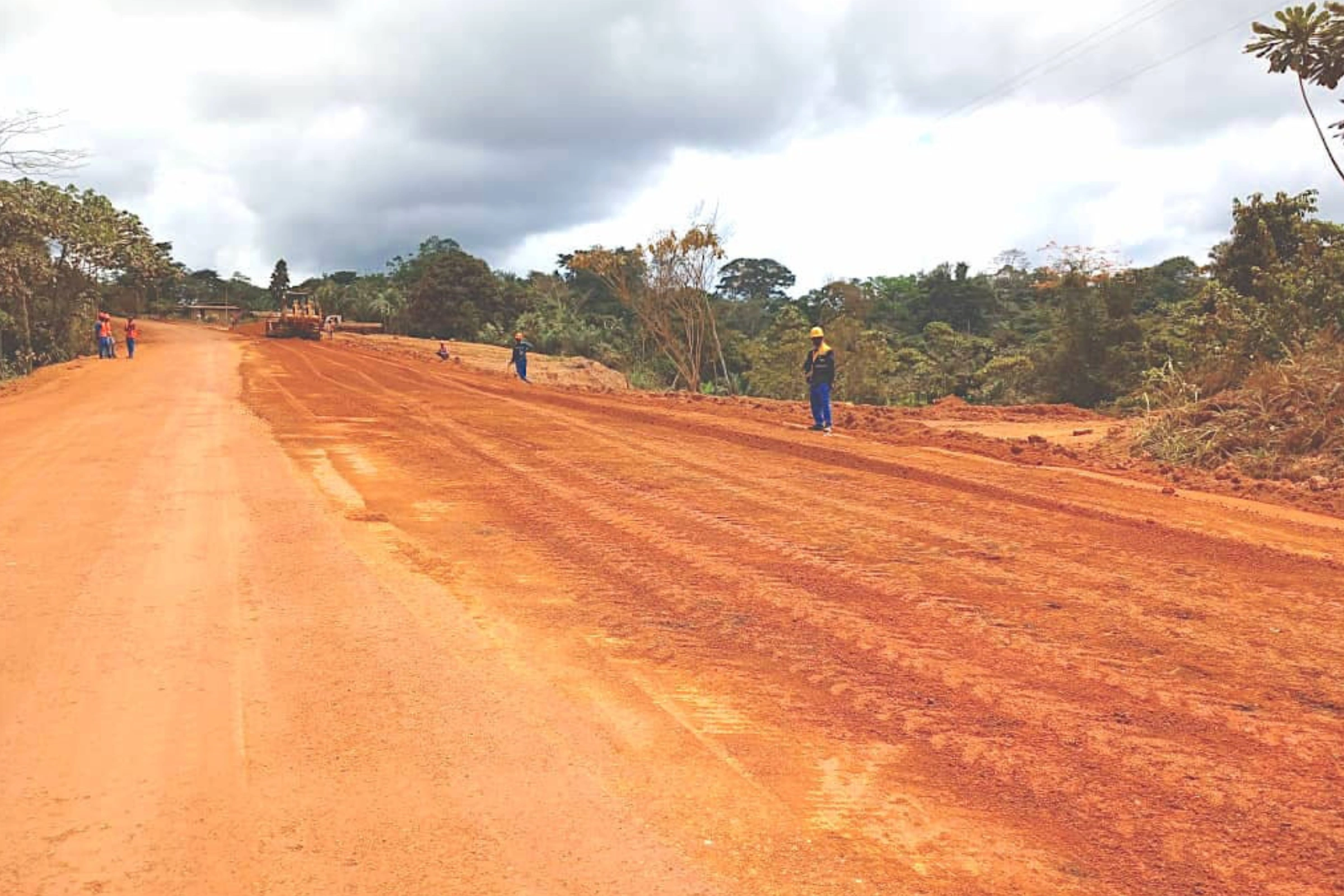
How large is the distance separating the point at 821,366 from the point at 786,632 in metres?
9.64

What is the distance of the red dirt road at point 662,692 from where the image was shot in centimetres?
298

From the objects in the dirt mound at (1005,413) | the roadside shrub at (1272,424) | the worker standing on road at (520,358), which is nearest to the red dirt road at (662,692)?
the roadside shrub at (1272,424)

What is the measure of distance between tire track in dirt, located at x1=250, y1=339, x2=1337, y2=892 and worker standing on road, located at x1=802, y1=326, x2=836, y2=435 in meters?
5.32

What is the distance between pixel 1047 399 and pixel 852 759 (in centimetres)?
2813

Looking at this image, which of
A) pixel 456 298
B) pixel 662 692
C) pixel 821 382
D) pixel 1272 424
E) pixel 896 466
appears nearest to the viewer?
pixel 662 692

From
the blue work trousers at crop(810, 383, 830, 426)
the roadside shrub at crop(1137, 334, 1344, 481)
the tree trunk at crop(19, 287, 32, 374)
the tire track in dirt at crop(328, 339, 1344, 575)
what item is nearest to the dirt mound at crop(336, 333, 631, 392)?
the tire track in dirt at crop(328, 339, 1344, 575)

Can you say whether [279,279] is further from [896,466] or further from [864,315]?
[896,466]

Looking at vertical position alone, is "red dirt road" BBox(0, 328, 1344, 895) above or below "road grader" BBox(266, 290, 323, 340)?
below

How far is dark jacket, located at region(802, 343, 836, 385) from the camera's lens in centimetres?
1417

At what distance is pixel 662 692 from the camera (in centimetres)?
423

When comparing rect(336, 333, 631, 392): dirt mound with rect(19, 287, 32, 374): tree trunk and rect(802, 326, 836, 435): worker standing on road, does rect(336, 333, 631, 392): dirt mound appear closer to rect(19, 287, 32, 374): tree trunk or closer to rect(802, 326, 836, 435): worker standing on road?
rect(19, 287, 32, 374): tree trunk

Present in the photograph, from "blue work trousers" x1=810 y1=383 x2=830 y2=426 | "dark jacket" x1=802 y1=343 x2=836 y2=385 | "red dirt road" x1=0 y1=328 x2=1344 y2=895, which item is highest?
"dark jacket" x1=802 y1=343 x2=836 y2=385

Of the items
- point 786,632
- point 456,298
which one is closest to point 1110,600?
point 786,632

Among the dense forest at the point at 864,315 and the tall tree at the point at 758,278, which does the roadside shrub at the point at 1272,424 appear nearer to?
the dense forest at the point at 864,315
